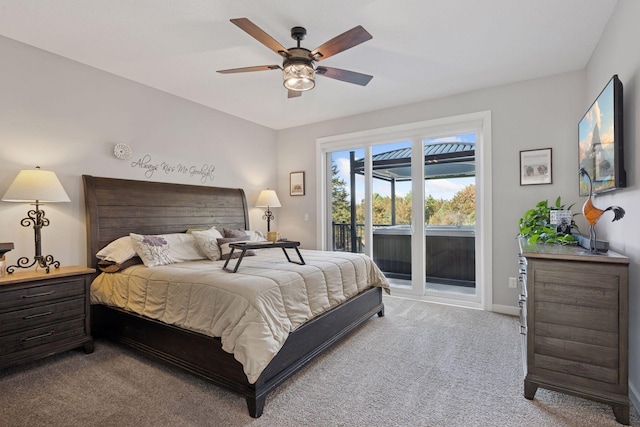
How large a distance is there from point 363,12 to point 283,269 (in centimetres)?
209

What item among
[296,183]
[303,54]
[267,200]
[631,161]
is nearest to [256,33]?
[303,54]

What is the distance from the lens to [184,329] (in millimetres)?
2334

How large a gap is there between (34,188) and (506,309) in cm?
488

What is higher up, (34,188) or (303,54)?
(303,54)

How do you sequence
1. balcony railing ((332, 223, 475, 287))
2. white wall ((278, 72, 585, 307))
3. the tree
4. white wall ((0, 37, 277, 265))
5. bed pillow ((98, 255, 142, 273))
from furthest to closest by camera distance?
balcony railing ((332, 223, 475, 287))
the tree
white wall ((278, 72, 585, 307))
bed pillow ((98, 255, 142, 273))
white wall ((0, 37, 277, 265))

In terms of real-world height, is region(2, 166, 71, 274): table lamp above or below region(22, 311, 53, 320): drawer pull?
above

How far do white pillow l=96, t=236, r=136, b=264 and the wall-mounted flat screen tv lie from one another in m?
3.89

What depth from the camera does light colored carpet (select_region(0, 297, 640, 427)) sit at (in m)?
1.86

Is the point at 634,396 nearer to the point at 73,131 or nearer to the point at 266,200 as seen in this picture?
the point at 266,200

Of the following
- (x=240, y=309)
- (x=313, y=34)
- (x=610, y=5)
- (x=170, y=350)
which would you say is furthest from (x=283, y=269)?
(x=610, y=5)

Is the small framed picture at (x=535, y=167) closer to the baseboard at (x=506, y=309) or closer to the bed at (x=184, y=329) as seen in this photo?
the baseboard at (x=506, y=309)

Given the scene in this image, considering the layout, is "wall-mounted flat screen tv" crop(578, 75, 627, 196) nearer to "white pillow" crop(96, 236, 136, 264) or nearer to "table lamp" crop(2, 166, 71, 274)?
"white pillow" crop(96, 236, 136, 264)

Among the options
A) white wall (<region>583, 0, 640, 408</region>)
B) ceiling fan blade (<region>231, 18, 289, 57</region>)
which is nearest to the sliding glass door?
white wall (<region>583, 0, 640, 408</region>)

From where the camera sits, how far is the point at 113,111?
11.1ft
